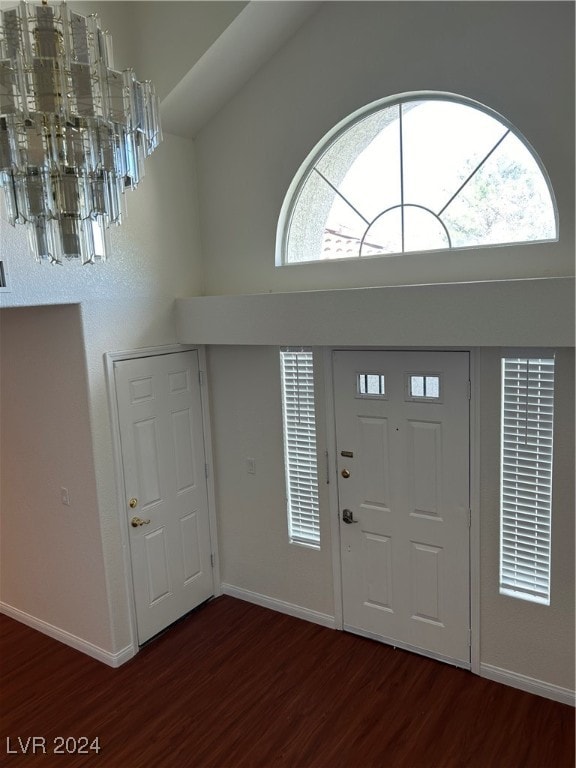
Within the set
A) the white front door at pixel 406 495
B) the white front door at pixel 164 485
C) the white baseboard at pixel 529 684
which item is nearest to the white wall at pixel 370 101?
the white front door at pixel 406 495

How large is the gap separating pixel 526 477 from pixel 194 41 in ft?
10.9

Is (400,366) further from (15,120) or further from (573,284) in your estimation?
(15,120)

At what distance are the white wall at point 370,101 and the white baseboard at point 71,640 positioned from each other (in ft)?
8.83

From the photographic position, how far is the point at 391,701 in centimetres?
354

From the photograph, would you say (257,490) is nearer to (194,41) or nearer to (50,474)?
(50,474)

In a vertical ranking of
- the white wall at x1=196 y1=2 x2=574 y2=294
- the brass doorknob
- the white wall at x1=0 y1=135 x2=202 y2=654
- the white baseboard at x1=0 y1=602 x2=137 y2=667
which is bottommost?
the white baseboard at x1=0 y1=602 x2=137 y2=667

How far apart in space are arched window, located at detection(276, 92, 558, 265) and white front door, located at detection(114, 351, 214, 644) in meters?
1.24

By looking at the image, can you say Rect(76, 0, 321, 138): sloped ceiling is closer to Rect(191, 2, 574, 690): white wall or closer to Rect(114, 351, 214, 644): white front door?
Rect(191, 2, 574, 690): white wall

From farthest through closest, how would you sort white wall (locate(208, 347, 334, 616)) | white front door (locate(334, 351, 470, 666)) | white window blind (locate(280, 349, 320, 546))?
white wall (locate(208, 347, 334, 616)) < white window blind (locate(280, 349, 320, 546)) < white front door (locate(334, 351, 470, 666))

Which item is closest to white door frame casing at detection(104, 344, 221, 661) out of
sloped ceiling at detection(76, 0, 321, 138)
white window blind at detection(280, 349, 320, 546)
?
white window blind at detection(280, 349, 320, 546)

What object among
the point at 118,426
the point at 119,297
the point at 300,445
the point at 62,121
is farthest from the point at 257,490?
the point at 62,121

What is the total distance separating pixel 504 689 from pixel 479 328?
2.22m

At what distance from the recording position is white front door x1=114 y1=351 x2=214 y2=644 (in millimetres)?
4066

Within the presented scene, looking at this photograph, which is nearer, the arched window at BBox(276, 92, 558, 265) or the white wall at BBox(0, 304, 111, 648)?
the arched window at BBox(276, 92, 558, 265)
